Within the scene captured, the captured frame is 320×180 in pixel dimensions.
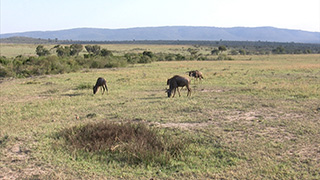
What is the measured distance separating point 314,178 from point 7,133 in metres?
8.22

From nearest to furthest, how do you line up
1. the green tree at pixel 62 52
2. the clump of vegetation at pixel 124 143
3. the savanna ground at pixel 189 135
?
the savanna ground at pixel 189 135 → the clump of vegetation at pixel 124 143 → the green tree at pixel 62 52

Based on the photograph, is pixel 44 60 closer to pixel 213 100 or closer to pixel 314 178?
pixel 213 100

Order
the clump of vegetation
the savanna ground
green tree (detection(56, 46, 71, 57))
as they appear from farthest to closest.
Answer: green tree (detection(56, 46, 71, 57)), the clump of vegetation, the savanna ground

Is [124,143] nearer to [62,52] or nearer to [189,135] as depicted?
[189,135]

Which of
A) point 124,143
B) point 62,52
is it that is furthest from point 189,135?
point 62,52

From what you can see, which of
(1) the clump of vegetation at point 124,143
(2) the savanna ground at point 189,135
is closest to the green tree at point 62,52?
(2) the savanna ground at point 189,135

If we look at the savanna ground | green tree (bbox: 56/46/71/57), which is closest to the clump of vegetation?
the savanna ground

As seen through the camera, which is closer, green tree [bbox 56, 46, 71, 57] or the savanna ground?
the savanna ground

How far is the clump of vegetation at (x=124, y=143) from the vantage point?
23.0 feet

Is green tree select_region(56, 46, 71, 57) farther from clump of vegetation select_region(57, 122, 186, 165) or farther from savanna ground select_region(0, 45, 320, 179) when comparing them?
clump of vegetation select_region(57, 122, 186, 165)

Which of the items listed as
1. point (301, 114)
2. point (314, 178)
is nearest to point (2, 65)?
point (301, 114)

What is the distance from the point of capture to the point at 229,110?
11938 millimetres

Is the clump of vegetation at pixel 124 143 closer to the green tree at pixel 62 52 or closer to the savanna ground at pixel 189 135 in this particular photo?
the savanna ground at pixel 189 135

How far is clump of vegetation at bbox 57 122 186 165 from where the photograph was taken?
7.01m
